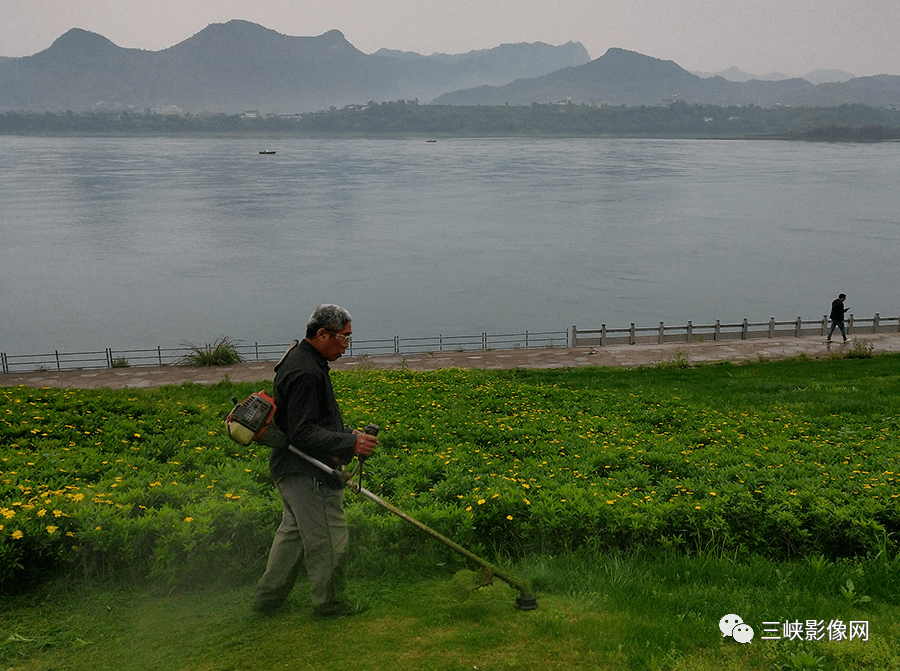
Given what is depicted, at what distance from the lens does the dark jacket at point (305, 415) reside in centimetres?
479

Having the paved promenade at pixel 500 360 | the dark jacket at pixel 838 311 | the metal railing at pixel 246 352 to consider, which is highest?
the dark jacket at pixel 838 311

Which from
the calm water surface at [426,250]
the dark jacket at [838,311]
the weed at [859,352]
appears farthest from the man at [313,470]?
the calm water surface at [426,250]


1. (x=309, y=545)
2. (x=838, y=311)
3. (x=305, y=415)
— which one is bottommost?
(x=838, y=311)

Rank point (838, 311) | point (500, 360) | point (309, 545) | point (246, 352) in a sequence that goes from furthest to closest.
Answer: point (246, 352)
point (838, 311)
point (500, 360)
point (309, 545)

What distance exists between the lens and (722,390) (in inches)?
591

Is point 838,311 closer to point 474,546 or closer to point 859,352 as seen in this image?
point 859,352

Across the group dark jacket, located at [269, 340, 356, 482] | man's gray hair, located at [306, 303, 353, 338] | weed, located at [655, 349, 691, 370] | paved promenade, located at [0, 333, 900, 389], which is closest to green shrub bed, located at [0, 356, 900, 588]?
dark jacket, located at [269, 340, 356, 482]

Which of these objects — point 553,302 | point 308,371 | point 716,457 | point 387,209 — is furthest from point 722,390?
point 387,209

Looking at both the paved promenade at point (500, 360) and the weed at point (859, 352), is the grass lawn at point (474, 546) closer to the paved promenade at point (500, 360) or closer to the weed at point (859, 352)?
the paved promenade at point (500, 360)

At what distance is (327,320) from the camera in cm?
487

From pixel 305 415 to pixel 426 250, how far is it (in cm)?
5707

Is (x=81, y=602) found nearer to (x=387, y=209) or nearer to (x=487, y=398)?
(x=487, y=398)

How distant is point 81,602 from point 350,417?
5.39 meters

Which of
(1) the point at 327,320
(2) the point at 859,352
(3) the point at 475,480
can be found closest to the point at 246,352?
(2) the point at 859,352
